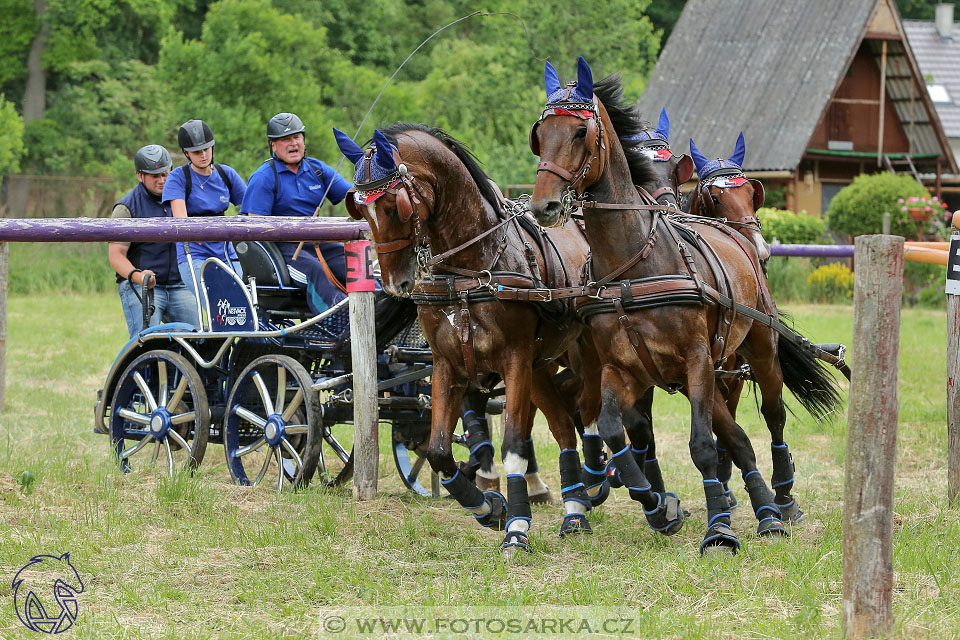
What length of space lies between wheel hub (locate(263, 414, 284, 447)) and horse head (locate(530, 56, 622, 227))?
98.5 inches

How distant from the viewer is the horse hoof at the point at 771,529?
5604mm

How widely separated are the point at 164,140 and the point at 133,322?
1770 cm

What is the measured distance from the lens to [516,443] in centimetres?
554

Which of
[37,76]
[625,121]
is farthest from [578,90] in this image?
[37,76]

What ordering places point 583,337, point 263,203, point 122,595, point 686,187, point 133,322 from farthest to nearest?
point 686,187 < point 133,322 < point 263,203 < point 583,337 < point 122,595

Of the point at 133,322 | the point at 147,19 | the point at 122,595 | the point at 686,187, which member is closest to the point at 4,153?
the point at 147,19

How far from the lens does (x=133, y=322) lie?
8211mm

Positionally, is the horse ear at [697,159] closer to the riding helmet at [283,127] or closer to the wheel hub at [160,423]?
the riding helmet at [283,127]

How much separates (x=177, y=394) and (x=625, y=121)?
3396 mm

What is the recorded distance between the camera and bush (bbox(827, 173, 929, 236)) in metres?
22.3

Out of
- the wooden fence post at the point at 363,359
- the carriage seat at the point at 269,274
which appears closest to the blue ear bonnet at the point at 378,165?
the wooden fence post at the point at 363,359

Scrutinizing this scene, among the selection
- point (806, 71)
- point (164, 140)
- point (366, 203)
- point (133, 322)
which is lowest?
point (133, 322)

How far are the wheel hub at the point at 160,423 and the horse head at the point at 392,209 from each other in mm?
2484

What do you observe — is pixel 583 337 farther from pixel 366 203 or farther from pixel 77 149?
pixel 77 149
